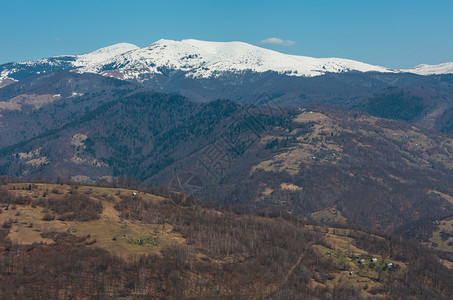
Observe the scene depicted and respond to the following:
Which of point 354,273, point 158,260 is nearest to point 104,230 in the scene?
point 158,260

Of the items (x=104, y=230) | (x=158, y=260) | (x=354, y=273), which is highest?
(x=104, y=230)

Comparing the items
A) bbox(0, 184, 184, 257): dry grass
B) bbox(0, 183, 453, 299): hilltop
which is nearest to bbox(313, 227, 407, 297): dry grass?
bbox(0, 183, 453, 299): hilltop

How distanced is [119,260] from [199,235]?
2077 inches

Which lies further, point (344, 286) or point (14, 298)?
point (344, 286)

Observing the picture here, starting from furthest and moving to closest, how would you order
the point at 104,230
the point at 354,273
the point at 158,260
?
1. the point at 354,273
2. the point at 104,230
3. the point at 158,260

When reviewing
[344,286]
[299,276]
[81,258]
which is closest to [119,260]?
[81,258]

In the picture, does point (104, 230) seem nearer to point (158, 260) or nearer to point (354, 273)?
point (158, 260)

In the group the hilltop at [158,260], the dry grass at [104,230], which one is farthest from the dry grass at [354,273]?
the dry grass at [104,230]

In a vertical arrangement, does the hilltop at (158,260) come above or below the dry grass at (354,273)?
above

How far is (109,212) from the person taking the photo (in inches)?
7210

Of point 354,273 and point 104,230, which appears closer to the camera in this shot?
point 104,230

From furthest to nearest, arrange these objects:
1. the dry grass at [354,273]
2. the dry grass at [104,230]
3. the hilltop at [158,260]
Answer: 1. the dry grass at [354,273]
2. the dry grass at [104,230]
3. the hilltop at [158,260]

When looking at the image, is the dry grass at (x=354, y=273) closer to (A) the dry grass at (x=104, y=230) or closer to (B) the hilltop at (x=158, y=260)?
(B) the hilltop at (x=158, y=260)

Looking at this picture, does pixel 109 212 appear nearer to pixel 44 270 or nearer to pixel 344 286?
pixel 44 270
